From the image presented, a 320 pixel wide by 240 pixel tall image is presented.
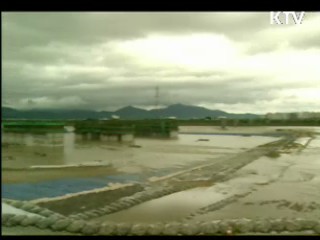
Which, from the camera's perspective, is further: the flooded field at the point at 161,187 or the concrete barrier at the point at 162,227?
the flooded field at the point at 161,187

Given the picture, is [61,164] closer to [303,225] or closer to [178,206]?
[178,206]

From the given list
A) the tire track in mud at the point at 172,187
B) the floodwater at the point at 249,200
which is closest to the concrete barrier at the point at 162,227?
the tire track in mud at the point at 172,187

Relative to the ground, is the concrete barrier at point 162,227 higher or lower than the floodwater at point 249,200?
higher

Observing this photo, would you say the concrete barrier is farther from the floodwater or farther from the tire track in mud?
the floodwater

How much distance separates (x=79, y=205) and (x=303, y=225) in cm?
361

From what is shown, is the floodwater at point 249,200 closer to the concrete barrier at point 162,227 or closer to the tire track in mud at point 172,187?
the tire track in mud at point 172,187

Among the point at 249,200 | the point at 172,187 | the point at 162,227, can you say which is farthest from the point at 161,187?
the point at 162,227

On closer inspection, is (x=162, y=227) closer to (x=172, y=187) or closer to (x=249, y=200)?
(x=249, y=200)

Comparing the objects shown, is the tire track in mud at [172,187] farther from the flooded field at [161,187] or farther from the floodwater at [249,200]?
the floodwater at [249,200]

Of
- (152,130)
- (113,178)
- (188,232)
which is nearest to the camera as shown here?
(188,232)

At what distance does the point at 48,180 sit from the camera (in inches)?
328

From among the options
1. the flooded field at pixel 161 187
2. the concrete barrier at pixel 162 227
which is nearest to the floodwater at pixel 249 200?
the flooded field at pixel 161 187
